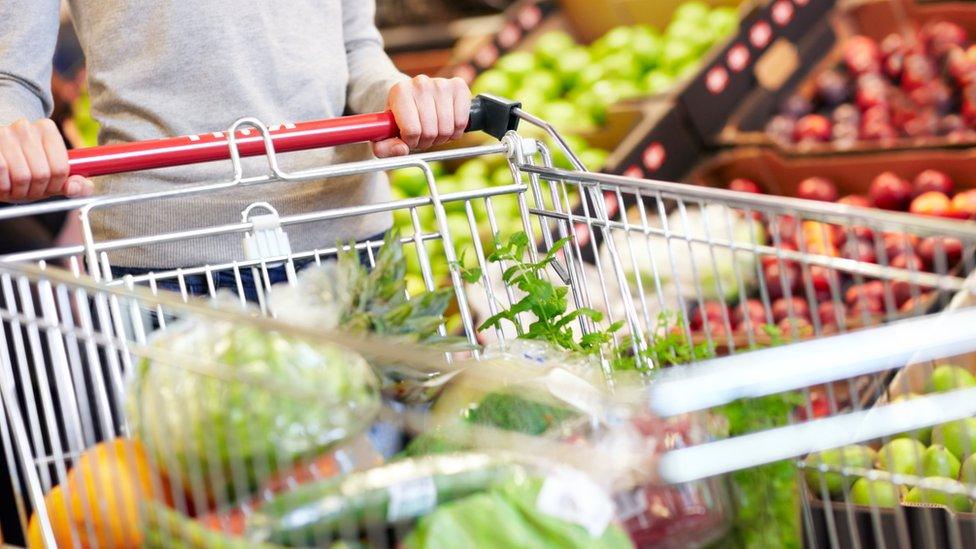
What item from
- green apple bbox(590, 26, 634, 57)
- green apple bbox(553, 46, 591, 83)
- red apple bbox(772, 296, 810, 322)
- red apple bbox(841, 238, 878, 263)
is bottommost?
red apple bbox(772, 296, 810, 322)

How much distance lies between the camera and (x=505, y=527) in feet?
2.85

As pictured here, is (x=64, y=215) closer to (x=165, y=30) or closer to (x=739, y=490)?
(x=165, y=30)

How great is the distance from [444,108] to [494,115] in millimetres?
80

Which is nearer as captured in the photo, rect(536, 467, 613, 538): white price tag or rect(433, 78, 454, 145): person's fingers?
rect(536, 467, 613, 538): white price tag

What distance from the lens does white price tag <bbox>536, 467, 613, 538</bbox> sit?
0.86m

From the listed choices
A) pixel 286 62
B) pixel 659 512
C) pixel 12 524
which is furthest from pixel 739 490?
pixel 12 524

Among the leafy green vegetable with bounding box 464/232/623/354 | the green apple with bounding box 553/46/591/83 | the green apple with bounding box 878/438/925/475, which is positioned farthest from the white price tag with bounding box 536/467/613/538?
the green apple with bounding box 553/46/591/83

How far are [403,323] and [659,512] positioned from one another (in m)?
0.43

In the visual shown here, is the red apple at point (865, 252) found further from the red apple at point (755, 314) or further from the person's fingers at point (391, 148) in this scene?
the person's fingers at point (391, 148)

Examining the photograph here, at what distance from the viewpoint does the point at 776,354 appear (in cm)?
82

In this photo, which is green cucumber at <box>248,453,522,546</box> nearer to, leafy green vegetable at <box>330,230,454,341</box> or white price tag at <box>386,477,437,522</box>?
white price tag at <box>386,477,437,522</box>

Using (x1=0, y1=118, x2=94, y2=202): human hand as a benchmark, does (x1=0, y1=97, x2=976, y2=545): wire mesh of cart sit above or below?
below

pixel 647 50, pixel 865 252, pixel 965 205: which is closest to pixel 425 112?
pixel 865 252

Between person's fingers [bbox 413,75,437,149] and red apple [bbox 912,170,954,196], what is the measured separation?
1.92m
